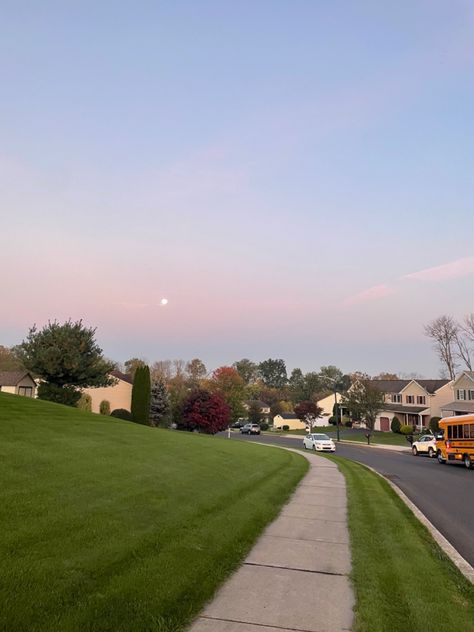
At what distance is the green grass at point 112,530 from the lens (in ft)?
14.5

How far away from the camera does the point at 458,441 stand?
2678cm

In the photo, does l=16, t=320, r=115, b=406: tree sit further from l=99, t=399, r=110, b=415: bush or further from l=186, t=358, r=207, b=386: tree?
l=186, t=358, r=207, b=386: tree

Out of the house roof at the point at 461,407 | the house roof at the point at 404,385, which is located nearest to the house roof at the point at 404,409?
the house roof at the point at 404,385

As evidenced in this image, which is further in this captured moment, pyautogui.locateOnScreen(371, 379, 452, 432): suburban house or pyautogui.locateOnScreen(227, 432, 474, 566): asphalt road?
pyautogui.locateOnScreen(371, 379, 452, 432): suburban house

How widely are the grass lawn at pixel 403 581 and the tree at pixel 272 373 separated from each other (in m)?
180

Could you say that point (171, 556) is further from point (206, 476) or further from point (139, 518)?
point (206, 476)

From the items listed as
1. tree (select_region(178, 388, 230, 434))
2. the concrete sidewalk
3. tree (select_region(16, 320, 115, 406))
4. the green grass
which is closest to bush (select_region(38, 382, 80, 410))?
tree (select_region(16, 320, 115, 406))

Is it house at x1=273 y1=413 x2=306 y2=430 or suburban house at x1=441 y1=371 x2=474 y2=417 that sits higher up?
suburban house at x1=441 y1=371 x2=474 y2=417

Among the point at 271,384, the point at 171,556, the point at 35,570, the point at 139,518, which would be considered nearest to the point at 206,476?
the point at 139,518

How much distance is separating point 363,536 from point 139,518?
12.9ft

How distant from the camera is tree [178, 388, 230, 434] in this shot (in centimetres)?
4289

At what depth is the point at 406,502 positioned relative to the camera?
1273 centimetres

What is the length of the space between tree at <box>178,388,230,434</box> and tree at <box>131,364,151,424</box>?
14.5ft

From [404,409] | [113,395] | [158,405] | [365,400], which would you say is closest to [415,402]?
[404,409]
